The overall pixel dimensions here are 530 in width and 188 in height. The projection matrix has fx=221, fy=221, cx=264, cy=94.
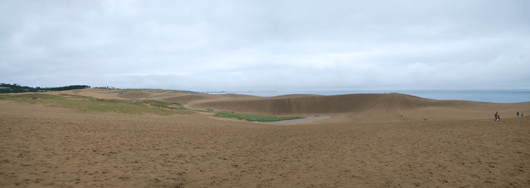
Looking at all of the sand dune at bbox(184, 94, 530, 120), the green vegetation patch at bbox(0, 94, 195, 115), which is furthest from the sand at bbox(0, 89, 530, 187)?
the sand dune at bbox(184, 94, 530, 120)

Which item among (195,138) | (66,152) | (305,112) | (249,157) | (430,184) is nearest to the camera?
(430,184)

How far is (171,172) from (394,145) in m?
10.4

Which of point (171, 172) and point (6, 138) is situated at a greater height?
point (6, 138)

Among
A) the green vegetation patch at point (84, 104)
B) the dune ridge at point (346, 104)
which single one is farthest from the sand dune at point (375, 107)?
the green vegetation patch at point (84, 104)

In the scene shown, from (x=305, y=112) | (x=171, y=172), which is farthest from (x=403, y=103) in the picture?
(x=171, y=172)

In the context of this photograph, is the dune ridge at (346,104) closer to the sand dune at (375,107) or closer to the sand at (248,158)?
the sand dune at (375,107)

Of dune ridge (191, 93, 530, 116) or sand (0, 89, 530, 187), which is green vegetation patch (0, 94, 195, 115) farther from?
dune ridge (191, 93, 530, 116)

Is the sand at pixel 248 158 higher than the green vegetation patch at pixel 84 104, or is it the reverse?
the green vegetation patch at pixel 84 104

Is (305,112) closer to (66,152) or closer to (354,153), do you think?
(354,153)

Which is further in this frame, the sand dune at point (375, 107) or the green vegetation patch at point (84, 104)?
the sand dune at point (375, 107)

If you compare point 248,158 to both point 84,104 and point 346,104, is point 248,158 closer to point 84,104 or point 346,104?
point 84,104

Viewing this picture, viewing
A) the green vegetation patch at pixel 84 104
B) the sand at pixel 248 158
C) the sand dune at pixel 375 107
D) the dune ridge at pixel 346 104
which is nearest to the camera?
the sand at pixel 248 158

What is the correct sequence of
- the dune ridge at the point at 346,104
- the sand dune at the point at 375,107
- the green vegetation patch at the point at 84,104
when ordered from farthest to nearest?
the dune ridge at the point at 346,104 → the sand dune at the point at 375,107 → the green vegetation patch at the point at 84,104

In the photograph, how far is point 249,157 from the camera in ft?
31.7
